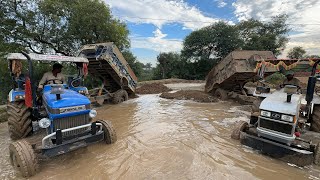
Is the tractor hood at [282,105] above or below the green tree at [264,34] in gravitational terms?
below

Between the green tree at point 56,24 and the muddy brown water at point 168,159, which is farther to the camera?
the green tree at point 56,24

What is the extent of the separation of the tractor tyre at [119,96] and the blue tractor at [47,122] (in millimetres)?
4645

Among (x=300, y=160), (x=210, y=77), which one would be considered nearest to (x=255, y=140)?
(x=300, y=160)

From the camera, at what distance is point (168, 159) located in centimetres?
416

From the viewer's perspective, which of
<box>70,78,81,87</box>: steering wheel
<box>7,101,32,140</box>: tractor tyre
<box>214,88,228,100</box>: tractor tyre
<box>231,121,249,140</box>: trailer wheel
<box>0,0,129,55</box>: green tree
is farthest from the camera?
<box>0,0,129,55</box>: green tree

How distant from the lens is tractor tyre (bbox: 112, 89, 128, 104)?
1012 centimetres

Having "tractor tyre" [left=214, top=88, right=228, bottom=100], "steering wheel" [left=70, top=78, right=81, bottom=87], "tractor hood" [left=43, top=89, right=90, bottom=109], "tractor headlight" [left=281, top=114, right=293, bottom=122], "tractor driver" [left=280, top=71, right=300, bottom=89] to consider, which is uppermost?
"tractor driver" [left=280, top=71, right=300, bottom=89]

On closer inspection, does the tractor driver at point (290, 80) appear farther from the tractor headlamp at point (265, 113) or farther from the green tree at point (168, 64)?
the green tree at point (168, 64)

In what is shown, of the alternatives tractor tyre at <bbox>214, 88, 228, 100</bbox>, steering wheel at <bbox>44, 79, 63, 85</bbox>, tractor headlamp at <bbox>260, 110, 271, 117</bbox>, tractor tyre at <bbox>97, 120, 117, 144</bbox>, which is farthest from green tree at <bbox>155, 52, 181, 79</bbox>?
tractor headlamp at <bbox>260, 110, 271, 117</bbox>

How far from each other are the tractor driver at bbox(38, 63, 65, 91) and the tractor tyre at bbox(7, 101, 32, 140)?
0.75 m

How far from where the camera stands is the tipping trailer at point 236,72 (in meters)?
8.59

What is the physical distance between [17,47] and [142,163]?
14.4 metres

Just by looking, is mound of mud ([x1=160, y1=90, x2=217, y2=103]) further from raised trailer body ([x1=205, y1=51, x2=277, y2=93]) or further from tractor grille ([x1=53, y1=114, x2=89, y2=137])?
tractor grille ([x1=53, y1=114, x2=89, y2=137])

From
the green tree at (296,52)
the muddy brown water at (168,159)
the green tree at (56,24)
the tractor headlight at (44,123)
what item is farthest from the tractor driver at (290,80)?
the green tree at (296,52)
